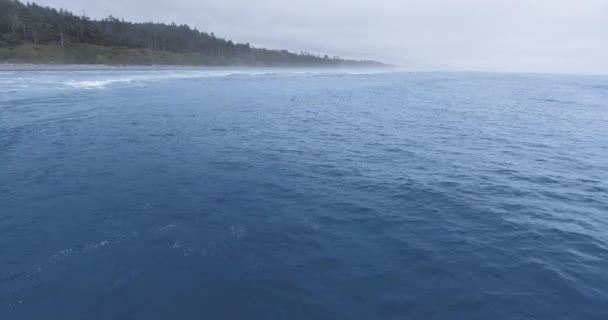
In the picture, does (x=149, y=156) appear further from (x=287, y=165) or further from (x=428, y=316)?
(x=428, y=316)

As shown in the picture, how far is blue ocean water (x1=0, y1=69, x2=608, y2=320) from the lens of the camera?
12.4 meters

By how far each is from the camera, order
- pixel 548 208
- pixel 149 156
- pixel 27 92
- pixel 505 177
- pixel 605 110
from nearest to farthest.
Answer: pixel 548 208
pixel 505 177
pixel 149 156
pixel 27 92
pixel 605 110

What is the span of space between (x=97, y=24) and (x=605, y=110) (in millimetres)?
229048

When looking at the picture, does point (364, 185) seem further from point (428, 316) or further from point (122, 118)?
point (122, 118)

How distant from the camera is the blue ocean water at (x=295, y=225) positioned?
12367mm

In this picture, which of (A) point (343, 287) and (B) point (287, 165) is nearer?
(A) point (343, 287)

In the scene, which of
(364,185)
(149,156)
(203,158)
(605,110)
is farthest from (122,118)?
(605,110)

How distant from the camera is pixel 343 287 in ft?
42.7

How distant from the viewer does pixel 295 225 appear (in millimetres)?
17469

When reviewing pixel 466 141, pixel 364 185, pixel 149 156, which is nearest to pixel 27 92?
pixel 149 156

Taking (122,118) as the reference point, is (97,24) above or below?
above

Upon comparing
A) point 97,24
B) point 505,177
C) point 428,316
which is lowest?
point 428,316

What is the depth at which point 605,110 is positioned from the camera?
6469 centimetres

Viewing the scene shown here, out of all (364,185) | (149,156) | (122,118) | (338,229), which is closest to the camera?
(338,229)
